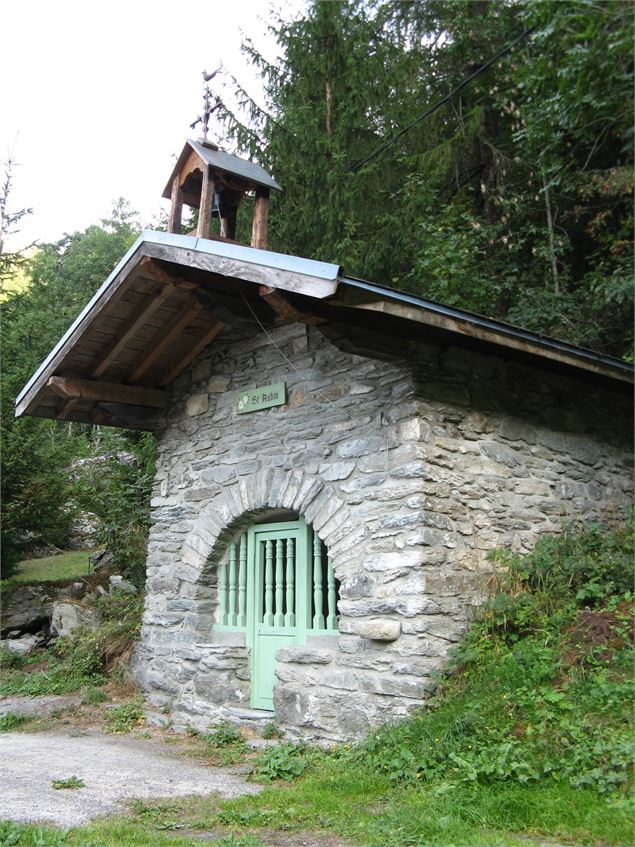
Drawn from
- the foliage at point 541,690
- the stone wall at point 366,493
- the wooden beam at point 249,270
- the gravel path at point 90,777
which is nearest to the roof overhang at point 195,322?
the wooden beam at point 249,270

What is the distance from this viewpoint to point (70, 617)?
10.1 meters

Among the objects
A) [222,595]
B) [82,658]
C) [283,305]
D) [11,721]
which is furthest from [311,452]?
[82,658]

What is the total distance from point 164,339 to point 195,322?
1.18 ft

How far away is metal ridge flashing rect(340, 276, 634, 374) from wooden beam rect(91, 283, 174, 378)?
2431mm

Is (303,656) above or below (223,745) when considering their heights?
above

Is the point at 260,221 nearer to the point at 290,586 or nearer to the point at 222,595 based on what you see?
the point at 290,586

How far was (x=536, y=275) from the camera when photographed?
11.0 m

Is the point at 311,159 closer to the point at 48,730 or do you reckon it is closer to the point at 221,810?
the point at 48,730

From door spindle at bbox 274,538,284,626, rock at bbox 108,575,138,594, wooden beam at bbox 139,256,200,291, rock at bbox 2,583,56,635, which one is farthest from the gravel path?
rock at bbox 2,583,56,635

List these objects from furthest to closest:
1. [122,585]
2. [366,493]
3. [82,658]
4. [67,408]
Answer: [122,585] → [82,658] → [67,408] → [366,493]

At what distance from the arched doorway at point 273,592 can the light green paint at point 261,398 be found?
1.09m

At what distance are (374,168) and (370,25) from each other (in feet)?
7.66

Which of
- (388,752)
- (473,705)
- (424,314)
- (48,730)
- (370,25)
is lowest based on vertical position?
(48,730)

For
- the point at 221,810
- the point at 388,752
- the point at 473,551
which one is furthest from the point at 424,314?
the point at 221,810
